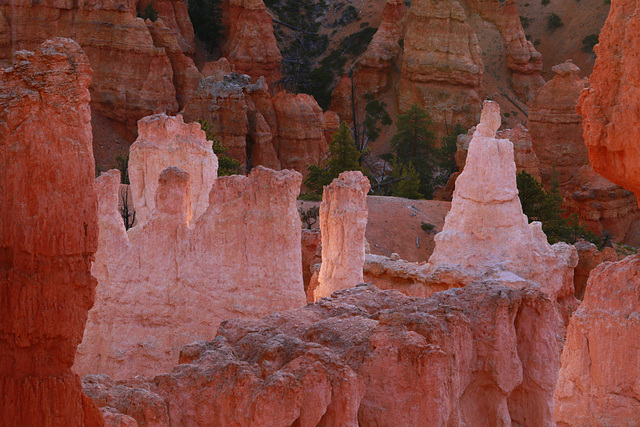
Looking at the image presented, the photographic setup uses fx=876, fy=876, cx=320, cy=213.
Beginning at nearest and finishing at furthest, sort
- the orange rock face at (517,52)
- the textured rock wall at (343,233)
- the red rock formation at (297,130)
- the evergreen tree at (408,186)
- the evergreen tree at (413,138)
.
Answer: the textured rock wall at (343,233) → the evergreen tree at (408,186) → the red rock formation at (297,130) → the evergreen tree at (413,138) → the orange rock face at (517,52)

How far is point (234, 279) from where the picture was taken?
12219 millimetres

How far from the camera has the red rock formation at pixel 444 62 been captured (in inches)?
1823

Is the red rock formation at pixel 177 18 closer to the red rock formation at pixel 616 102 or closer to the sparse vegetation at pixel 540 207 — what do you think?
the sparse vegetation at pixel 540 207

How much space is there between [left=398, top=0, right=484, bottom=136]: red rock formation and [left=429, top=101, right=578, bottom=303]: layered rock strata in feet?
92.0

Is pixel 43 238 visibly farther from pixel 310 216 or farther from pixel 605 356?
pixel 310 216

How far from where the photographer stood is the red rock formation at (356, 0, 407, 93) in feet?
162

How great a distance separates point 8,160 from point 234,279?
6.95 metres

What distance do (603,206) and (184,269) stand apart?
27.0m

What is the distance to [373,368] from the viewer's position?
7961 millimetres

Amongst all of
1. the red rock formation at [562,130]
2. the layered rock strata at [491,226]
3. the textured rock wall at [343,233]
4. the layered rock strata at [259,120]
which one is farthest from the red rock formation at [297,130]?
the textured rock wall at [343,233]

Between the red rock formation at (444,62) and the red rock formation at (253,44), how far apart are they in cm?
737

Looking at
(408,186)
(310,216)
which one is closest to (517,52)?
(408,186)

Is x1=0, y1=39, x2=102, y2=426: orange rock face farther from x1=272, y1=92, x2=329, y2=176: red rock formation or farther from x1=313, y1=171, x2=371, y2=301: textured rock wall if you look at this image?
x1=272, y1=92, x2=329, y2=176: red rock formation

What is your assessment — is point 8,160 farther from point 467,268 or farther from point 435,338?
point 467,268
